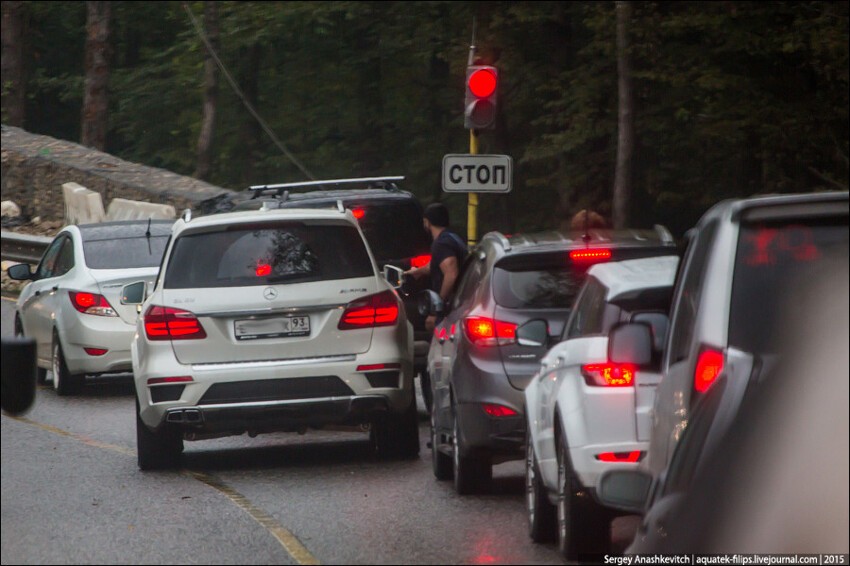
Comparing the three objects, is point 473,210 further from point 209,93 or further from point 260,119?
point 260,119

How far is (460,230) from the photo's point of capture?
4784cm

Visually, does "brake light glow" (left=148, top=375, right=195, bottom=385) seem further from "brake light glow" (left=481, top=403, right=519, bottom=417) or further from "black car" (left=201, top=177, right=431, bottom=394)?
"black car" (left=201, top=177, right=431, bottom=394)

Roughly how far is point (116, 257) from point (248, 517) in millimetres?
8662

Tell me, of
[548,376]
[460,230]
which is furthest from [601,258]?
[460,230]

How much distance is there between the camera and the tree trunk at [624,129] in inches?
1254

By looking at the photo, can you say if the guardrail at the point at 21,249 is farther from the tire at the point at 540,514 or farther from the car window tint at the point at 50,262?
the tire at the point at 540,514

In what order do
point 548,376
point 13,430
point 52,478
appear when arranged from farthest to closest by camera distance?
point 52,478, point 548,376, point 13,430

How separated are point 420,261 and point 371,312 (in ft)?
16.0

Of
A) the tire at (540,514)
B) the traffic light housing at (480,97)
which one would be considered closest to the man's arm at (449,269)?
the traffic light housing at (480,97)

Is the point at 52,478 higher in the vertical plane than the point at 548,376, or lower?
lower

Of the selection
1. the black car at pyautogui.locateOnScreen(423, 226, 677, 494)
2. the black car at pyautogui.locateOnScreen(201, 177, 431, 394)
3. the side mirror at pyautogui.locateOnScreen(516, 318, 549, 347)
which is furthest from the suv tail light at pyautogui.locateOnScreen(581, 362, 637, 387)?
the black car at pyautogui.locateOnScreen(201, 177, 431, 394)

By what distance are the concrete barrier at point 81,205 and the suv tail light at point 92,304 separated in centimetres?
1328

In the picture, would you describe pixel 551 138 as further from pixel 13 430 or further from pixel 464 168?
pixel 13 430

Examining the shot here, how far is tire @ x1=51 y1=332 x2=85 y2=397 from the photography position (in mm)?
17469
